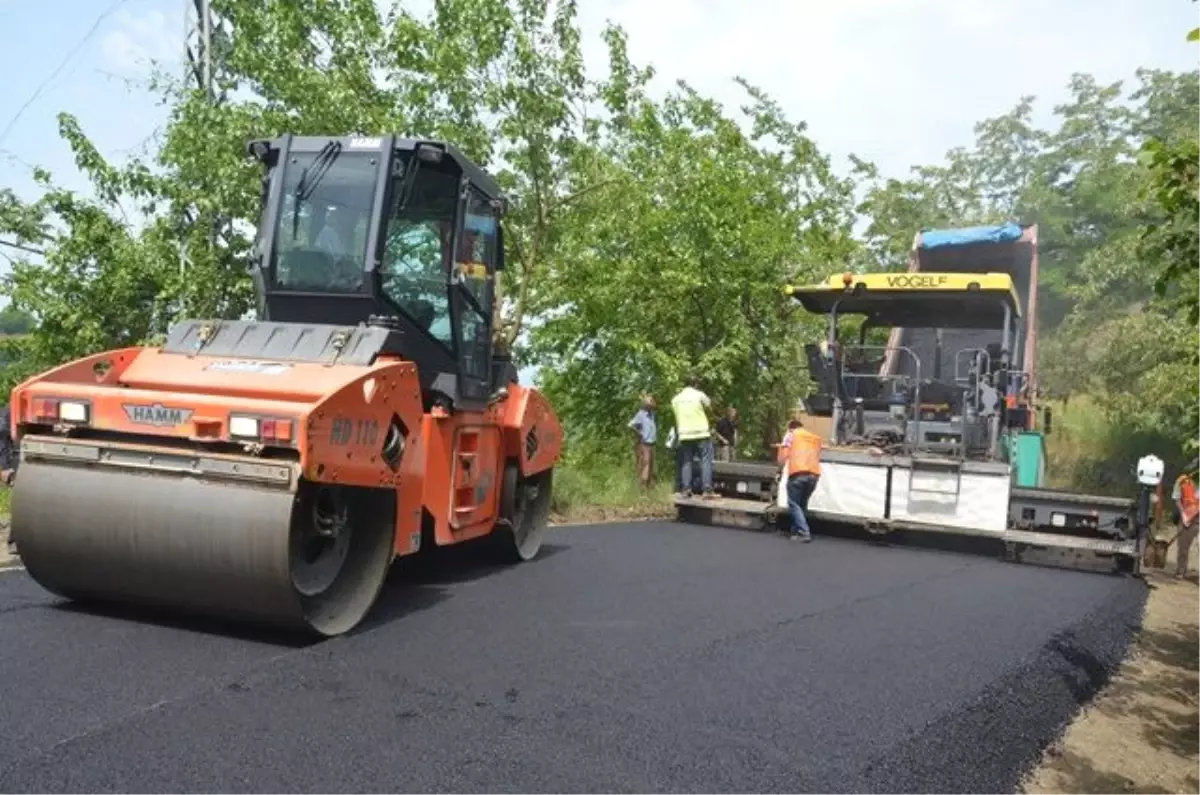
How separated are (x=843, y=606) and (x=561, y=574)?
1.78 meters

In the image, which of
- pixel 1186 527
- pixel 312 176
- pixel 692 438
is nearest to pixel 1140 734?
pixel 312 176

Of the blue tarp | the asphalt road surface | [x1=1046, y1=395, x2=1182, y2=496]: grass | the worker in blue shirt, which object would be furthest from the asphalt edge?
[x1=1046, y1=395, x2=1182, y2=496]: grass

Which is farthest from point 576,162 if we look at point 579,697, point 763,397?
point 579,697

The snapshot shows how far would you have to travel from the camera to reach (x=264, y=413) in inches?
174

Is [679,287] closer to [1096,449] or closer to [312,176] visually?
[312,176]

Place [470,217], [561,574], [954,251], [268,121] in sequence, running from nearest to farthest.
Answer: [470,217] → [561,574] → [268,121] → [954,251]

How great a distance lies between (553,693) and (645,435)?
900 cm

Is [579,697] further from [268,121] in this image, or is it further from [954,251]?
[954,251]

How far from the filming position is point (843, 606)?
254 inches

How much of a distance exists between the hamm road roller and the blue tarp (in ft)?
22.9

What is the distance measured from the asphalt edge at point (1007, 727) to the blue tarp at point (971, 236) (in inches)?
248

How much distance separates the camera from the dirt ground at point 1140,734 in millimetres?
4039

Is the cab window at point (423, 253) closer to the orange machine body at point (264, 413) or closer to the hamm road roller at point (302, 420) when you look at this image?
the hamm road roller at point (302, 420)

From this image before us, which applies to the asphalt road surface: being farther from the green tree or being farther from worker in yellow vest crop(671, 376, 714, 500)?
the green tree
